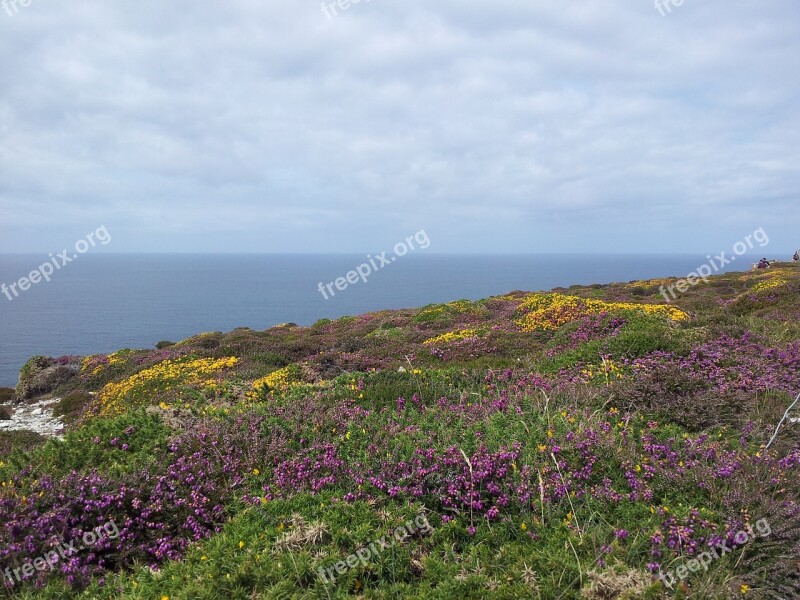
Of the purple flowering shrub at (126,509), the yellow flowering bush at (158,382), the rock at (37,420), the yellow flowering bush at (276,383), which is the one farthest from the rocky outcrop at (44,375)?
the purple flowering shrub at (126,509)

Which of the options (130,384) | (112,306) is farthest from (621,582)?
(112,306)

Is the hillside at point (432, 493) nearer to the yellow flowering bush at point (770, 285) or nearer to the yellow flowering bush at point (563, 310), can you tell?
the yellow flowering bush at point (563, 310)

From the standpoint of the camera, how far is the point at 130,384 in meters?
18.4

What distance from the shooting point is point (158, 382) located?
57.9 feet

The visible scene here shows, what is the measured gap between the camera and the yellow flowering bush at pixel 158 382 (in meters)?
16.2

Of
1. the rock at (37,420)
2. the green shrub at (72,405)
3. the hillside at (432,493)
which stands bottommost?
the rock at (37,420)

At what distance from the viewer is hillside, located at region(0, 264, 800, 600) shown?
495 cm

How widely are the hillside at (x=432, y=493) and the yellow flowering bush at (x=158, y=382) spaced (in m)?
6.39

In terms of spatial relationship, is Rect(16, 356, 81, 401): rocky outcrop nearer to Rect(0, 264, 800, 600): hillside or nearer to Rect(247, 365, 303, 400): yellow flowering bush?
Rect(247, 365, 303, 400): yellow flowering bush

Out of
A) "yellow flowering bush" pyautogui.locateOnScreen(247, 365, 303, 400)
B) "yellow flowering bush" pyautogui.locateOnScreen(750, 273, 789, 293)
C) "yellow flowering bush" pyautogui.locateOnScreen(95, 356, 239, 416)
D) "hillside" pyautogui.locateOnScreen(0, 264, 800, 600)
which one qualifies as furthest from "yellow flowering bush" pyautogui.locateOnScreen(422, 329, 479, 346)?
"yellow flowering bush" pyautogui.locateOnScreen(750, 273, 789, 293)

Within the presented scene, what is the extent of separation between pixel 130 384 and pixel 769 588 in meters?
19.8

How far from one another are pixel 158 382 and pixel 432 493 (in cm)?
1484

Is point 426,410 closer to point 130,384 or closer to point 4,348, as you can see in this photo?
point 130,384

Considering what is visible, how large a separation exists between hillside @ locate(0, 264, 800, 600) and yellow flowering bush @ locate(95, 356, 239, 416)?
639cm
